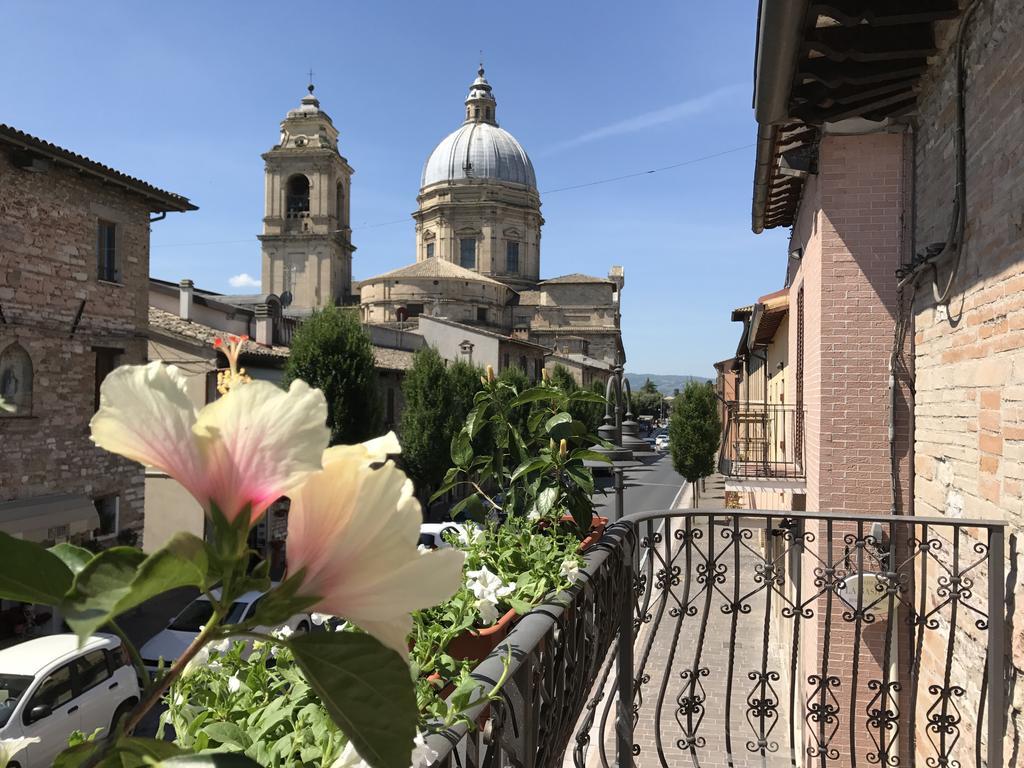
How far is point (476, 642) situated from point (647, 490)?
29.9 meters

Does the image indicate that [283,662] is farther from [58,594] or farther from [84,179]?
[84,179]

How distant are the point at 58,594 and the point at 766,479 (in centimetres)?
834

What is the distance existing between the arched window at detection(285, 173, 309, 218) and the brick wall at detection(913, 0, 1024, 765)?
44.2 m

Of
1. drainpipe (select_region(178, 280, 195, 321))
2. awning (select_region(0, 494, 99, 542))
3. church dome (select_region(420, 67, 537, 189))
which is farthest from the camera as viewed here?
church dome (select_region(420, 67, 537, 189))

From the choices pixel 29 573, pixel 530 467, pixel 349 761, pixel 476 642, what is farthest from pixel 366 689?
pixel 530 467

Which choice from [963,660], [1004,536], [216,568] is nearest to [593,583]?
[216,568]

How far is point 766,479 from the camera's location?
26.8 feet

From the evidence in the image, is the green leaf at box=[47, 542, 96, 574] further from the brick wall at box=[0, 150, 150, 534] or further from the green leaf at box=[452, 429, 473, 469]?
the brick wall at box=[0, 150, 150, 534]

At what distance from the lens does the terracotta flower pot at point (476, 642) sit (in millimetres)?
1925

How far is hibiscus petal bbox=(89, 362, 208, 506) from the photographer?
0.53 meters

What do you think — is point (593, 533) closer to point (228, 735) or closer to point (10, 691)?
point (228, 735)

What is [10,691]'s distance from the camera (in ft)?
23.6

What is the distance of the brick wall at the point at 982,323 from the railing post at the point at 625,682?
186 cm

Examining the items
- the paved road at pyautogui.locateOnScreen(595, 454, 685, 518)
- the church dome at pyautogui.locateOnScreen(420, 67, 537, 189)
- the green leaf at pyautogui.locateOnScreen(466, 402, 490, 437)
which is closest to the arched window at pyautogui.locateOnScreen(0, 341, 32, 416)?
the green leaf at pyautogui.locateOnScreen(466, 402, 490, 437)
